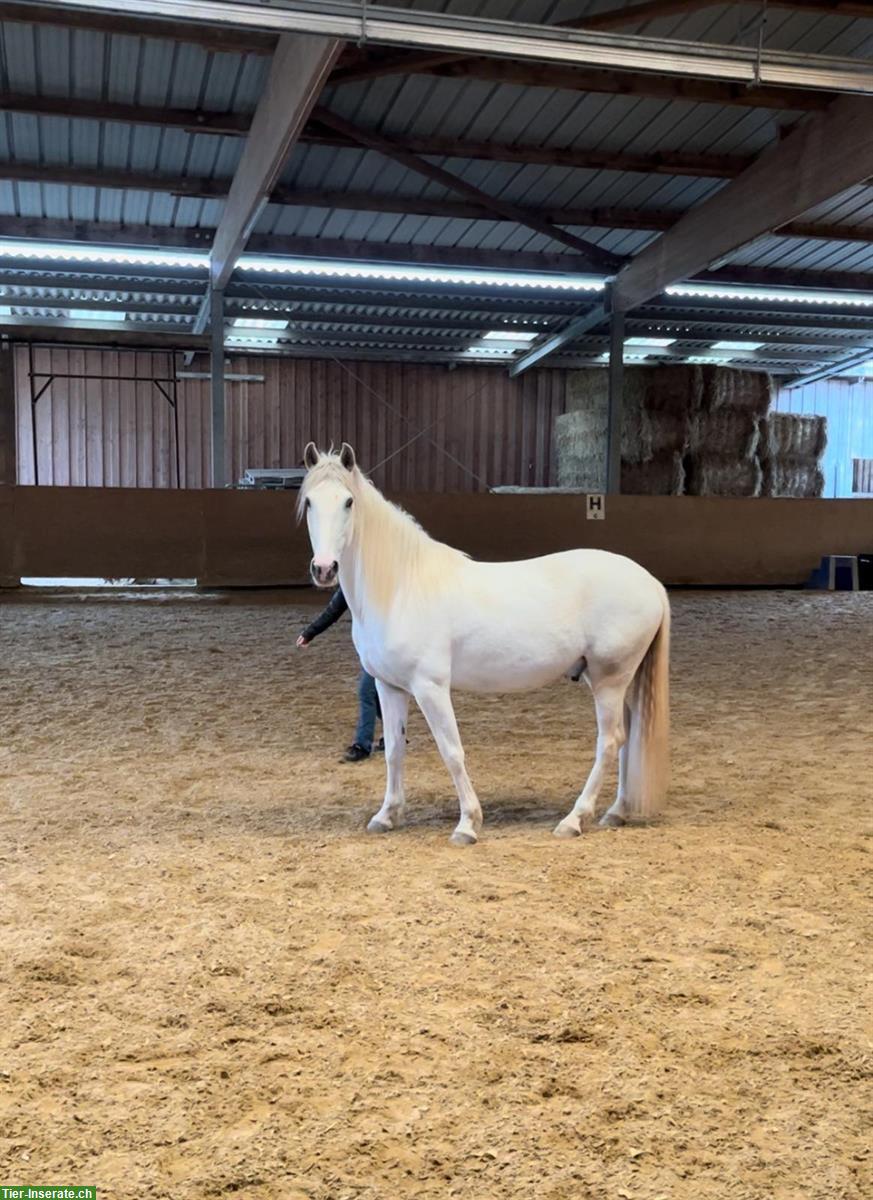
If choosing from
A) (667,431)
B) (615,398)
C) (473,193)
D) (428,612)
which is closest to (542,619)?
(428,612)

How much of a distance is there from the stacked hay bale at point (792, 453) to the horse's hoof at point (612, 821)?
13.8 meters

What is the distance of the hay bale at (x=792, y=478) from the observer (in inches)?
650

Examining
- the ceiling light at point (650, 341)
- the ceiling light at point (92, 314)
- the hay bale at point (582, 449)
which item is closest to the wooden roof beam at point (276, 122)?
the ceiling light at point (92, 314)

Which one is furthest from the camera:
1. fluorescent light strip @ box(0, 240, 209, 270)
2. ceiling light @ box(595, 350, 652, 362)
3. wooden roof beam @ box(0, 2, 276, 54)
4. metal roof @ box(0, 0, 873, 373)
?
ceiling light @ box(595, 350, 652, 362)

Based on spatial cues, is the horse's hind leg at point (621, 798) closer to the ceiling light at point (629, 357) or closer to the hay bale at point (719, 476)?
the hay bale at point (719, 476)

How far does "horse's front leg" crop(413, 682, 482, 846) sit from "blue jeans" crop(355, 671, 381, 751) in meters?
1.20

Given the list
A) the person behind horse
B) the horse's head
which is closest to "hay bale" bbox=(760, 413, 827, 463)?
the person behind horse

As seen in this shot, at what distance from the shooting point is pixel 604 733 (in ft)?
12.6

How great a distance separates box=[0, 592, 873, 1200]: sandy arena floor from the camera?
1783mm

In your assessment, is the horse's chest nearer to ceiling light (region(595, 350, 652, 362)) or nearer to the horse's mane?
the horse's mane

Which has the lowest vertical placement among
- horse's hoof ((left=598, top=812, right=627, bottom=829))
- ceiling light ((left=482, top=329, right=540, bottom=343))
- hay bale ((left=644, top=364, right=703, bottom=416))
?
horse's hoof ((left=598, top=812, right=627, bottom=829))

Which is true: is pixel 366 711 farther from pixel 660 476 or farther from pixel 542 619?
pixel 660 476

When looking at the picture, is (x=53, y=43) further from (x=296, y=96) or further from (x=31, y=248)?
(x=31, y=248)

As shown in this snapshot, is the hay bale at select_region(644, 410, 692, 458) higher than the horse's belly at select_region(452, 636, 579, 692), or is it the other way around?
the hay bale at select_region(644, 410, 692, 458)
